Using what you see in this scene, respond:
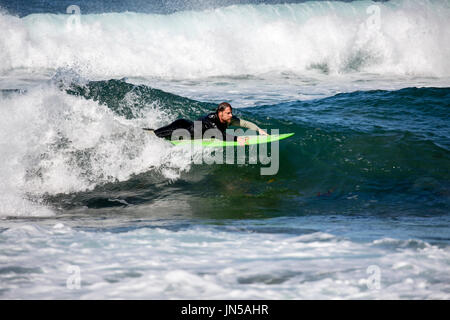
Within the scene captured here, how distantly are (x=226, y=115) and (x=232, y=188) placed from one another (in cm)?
145

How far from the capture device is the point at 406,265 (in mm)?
4348

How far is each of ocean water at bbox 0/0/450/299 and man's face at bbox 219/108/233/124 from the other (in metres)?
0.74

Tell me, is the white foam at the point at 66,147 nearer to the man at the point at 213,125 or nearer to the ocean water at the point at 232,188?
the ocean water at the point at 232,188

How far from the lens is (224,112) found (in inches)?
336

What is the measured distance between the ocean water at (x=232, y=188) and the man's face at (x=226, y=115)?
0.74m

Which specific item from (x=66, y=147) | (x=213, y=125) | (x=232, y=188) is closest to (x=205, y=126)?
(x=213, y=125)

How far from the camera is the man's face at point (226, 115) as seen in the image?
8516 mm

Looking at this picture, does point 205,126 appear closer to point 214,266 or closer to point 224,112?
point 224,112

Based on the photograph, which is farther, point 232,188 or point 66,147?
point 66,147

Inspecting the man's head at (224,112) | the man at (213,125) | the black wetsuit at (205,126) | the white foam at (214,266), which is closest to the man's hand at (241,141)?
the man at (213,125)

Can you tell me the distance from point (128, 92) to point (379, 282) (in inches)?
342

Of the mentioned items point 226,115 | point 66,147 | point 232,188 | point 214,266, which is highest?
point 226,115
